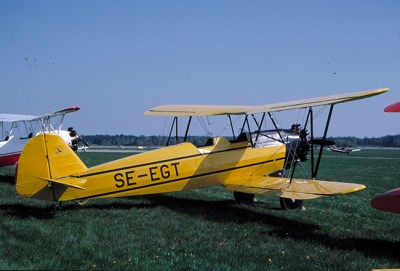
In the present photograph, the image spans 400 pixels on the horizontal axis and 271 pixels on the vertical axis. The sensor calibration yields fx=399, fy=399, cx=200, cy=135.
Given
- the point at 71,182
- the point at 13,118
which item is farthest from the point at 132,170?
the point at 13,118

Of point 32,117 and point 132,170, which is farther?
point 32,117

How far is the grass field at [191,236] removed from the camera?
16.8ft

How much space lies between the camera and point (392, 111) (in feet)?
18.4

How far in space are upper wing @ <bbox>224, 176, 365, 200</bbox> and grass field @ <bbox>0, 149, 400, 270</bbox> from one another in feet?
1.85

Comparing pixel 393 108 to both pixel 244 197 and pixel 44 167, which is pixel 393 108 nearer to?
pixel 244 197

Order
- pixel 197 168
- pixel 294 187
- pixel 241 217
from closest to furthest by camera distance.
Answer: pixel 294 187
pixel 241 217
pixel 197 168

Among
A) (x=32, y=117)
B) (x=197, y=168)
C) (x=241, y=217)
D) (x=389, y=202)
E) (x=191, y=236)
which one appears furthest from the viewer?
(x=32, y=117)

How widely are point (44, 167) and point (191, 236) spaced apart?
3.36 m

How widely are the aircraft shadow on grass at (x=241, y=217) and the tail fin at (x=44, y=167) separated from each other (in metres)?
0.51

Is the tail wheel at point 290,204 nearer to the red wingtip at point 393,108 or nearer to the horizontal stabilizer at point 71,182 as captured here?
the red wingtip at point 393,108

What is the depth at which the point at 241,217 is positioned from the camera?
852 centimetres

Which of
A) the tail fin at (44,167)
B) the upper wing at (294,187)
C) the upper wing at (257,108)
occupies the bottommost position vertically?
the upper wing at (294,187)

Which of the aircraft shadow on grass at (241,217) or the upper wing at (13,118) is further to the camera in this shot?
the upper wing at (13,118)

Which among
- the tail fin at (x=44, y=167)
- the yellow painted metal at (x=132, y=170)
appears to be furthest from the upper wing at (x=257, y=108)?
the tail fin at (x=44, y=167)
